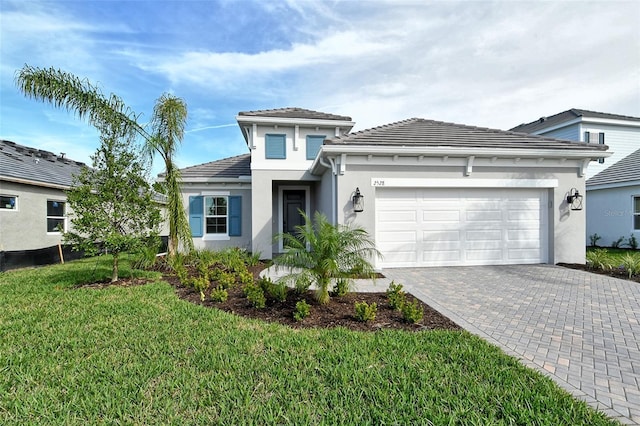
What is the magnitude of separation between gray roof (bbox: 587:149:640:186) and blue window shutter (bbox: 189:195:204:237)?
723 inches

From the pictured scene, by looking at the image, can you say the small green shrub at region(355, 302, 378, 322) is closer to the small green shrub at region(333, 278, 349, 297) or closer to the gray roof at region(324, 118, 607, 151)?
the small green shrub at region(333, 278, 349, 297)

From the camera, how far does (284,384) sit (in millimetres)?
2703

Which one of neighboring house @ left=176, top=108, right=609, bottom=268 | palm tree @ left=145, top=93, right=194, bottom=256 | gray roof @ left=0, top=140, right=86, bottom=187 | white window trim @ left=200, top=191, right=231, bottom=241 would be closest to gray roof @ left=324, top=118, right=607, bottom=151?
neighboring house @ left=176, top=108, right=609, bottom=268

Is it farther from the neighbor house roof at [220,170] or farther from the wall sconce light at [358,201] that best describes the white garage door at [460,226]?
the neighbor house roof at [220,170]

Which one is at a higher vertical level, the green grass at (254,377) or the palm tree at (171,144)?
the palm tree at (171,144)

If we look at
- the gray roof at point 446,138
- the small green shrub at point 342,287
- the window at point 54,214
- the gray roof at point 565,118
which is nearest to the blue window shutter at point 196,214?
the window at point 54,214

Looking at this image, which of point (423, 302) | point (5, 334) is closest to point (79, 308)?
point (5, 334)

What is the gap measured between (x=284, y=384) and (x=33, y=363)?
2.80m

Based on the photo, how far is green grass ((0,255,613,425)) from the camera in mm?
2293

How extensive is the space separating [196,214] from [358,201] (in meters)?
7.35

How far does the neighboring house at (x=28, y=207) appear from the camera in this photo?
32.1 ft

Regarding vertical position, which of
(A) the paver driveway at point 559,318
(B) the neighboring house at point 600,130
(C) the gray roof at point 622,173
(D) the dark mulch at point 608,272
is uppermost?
(B) the neighboring house at point 600,130

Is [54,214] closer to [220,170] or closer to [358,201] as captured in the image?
[220,170]

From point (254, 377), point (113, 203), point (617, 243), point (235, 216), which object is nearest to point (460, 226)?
point (254, 377)
